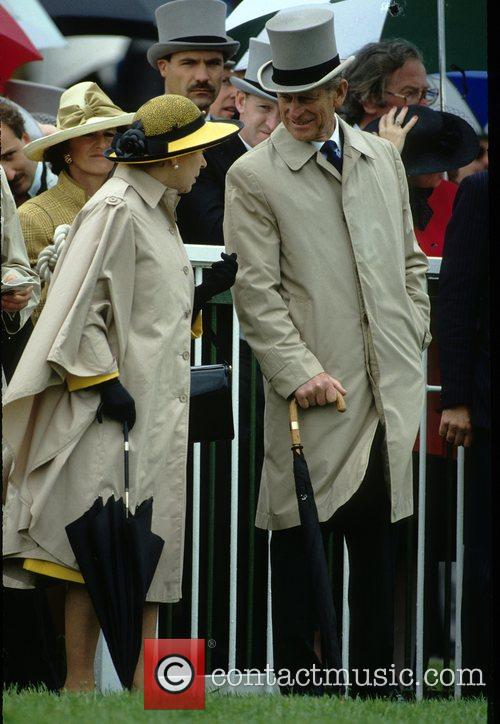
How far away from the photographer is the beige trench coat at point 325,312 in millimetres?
5922

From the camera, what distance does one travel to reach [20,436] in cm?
570

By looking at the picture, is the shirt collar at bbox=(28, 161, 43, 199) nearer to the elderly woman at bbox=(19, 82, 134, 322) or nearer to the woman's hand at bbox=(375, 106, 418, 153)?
the elderly woman at bbox=(19, 82, 134, 322)

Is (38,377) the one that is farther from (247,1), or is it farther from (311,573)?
(247,1)

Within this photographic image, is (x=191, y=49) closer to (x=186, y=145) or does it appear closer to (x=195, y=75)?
(x=195, y=75)

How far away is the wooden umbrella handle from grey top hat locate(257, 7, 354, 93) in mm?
1110

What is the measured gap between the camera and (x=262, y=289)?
5.96 meters

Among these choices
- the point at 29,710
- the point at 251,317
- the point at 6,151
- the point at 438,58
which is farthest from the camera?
the point at 438,58

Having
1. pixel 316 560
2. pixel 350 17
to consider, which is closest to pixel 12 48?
pixel 350 17

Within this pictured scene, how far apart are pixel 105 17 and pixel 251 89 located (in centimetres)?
77

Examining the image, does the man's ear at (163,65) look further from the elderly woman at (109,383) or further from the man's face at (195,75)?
the elderly woman at (109,383)

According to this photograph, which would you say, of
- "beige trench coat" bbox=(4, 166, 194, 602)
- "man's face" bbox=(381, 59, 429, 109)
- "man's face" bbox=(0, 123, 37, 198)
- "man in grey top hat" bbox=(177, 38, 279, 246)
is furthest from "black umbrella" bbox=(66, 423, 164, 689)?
"man's face" bbox=(381, 59, 429, 109)

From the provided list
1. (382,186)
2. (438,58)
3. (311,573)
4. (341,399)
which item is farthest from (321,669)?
(438,58)

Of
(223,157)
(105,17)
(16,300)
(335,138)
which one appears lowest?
(16,300)

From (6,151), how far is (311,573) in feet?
7.57
